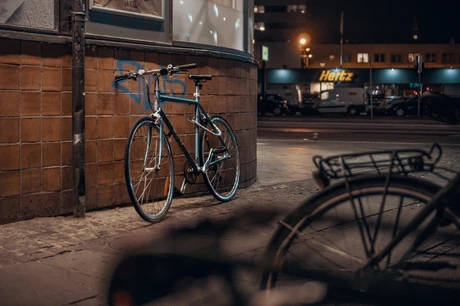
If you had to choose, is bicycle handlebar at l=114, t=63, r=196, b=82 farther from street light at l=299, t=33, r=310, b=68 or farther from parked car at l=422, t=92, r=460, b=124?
street light at l=299, t=33, r=310, b=68

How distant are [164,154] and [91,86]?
969mm

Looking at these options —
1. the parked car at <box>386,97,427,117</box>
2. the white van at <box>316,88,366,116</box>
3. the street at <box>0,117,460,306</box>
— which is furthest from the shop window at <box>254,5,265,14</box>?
the street at <box>0,117,460,306</box>

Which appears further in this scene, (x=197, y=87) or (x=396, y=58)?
(x=396, y=58)

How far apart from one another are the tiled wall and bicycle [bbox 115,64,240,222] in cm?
27

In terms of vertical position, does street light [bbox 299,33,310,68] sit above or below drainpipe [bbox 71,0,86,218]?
above

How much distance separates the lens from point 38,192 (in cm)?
650

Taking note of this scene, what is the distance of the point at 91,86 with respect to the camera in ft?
22.5

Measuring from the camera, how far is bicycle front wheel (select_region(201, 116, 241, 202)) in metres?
7.49

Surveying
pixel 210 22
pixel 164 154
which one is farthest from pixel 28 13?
pixel 210 22

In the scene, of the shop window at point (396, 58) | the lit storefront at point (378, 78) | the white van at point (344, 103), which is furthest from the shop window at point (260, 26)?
the white van at point (344, 103)

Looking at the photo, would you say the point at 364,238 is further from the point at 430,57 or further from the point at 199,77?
the point at 430,57

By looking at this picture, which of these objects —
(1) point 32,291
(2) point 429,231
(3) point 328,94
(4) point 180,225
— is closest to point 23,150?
(4) point 180,225

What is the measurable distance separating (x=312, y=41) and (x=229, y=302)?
82778 millimetres

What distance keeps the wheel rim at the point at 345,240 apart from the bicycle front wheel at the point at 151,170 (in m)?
3.06
